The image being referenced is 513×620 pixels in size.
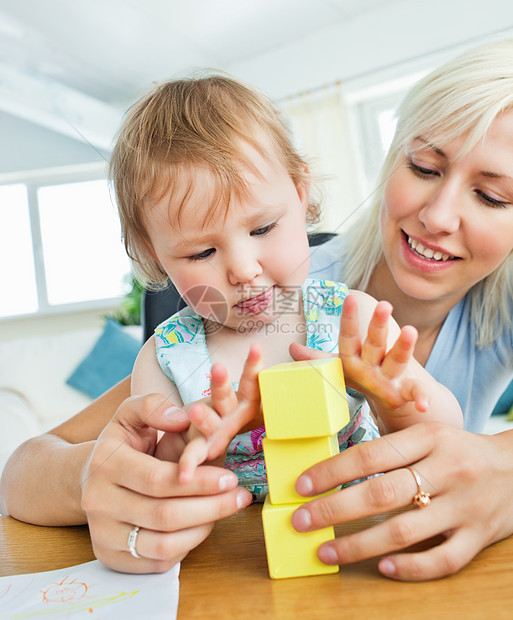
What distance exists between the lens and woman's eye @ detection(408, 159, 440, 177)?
98 centimetres

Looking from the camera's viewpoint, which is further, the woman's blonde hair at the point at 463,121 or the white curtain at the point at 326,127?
the white curtain at the point at 326,127

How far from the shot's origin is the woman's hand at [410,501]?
46cm

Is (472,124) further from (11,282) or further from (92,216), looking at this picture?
(11,282)

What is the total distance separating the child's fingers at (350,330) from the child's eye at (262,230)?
1.01ft

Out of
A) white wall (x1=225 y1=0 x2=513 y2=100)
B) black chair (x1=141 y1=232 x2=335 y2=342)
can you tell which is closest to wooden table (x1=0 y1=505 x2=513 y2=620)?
black chair (x1=141 y1=232 x2=335 y2=342)

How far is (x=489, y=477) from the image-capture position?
53 cm

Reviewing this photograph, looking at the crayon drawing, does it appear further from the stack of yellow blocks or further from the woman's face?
the woman's face

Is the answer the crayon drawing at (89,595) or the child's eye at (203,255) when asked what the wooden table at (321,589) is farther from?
the child's eye at (203,255)

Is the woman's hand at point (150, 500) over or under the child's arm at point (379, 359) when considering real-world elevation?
under

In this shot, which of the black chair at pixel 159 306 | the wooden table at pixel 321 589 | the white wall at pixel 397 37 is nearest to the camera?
the wooden table at pixel 321 589

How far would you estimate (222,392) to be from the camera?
19.7 inches

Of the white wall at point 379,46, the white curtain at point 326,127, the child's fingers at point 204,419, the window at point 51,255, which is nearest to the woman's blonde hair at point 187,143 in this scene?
the child's fingers at point 204,419

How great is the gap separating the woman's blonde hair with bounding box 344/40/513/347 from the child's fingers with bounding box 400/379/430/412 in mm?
539

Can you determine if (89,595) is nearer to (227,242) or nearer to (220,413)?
(220,413)
